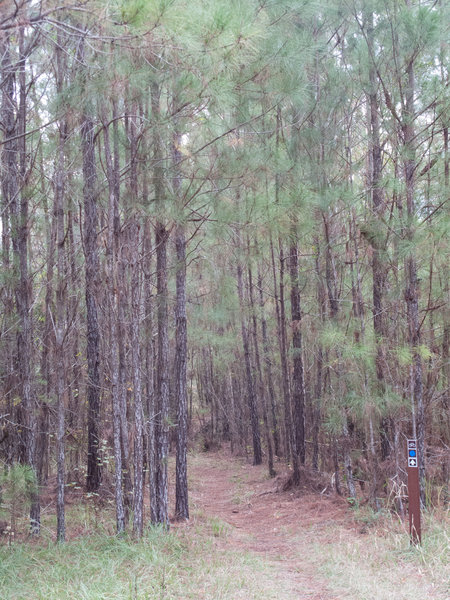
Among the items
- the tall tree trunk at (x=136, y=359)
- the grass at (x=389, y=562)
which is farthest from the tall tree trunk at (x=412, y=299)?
the tall tree trunk at (x=136, y=359)

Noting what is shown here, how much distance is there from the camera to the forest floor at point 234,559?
4.39 metres

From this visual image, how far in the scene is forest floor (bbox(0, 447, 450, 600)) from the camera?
4387 mm

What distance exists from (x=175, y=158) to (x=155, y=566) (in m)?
4.48

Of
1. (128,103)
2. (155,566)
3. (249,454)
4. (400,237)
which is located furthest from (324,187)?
(249,454)

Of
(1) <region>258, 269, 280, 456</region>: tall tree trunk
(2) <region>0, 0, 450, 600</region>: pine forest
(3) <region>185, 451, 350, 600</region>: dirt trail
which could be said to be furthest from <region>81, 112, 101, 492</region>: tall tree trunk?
(1) <region>258, 269, 280, 456</region>: tall tree trunk

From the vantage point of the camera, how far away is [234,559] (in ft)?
18.3

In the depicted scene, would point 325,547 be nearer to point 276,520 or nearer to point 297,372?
point 276,520

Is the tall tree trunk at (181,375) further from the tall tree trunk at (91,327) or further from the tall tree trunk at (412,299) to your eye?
the tall tree trunk at (412,299)

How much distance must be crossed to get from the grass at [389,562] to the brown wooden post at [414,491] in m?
0.12

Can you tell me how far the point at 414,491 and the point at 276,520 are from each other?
331cm

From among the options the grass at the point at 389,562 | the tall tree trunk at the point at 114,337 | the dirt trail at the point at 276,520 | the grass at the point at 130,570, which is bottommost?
the dirt trail at the point at 276,520

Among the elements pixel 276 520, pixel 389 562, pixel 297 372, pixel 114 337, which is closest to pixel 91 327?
pixel 114 337

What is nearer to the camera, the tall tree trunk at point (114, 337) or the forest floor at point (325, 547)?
the forest floor at point (325, 547)

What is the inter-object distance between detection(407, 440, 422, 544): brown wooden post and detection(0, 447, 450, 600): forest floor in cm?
16
